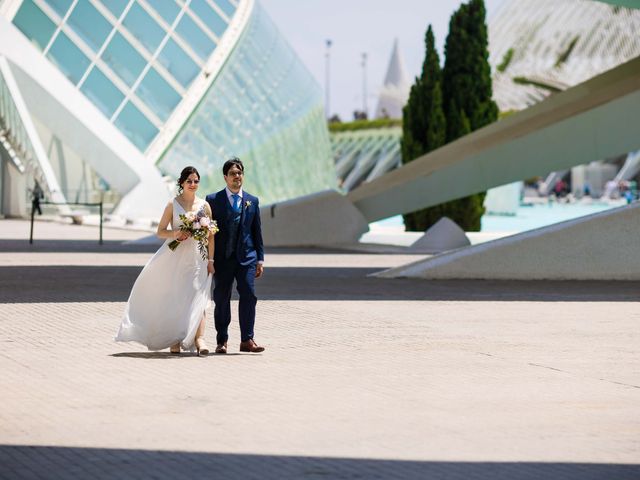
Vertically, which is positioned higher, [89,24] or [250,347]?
[89,24]

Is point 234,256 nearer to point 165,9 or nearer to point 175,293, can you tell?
point 175,293

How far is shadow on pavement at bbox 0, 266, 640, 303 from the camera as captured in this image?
53.0 ft

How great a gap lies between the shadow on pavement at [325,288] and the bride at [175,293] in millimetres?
4518

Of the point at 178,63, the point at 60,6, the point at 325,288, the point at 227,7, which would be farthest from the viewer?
the point at 227,7

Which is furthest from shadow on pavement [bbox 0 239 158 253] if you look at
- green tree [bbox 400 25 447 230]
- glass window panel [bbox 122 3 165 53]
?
glass window panel [bbox 122 3 165 53]

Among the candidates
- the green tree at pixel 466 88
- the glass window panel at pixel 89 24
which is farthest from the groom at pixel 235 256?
the glass window panel at pixel 89 24

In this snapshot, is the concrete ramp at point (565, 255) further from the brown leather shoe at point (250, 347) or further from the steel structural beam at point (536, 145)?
the brown leather shoe at point (250, 347)

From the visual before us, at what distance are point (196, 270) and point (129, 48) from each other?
3322 cm

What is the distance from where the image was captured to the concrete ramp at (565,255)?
18844 millimetres

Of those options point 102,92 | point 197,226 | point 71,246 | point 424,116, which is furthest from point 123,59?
point 197,226

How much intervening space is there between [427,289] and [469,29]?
68.8 ft

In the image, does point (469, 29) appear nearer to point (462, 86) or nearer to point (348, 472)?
point (462, 86)

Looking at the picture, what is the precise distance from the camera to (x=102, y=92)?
42.8 m

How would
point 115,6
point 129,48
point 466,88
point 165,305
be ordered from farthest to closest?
point 129,48 → point 115,6 → point 466,88 → point 165,305
